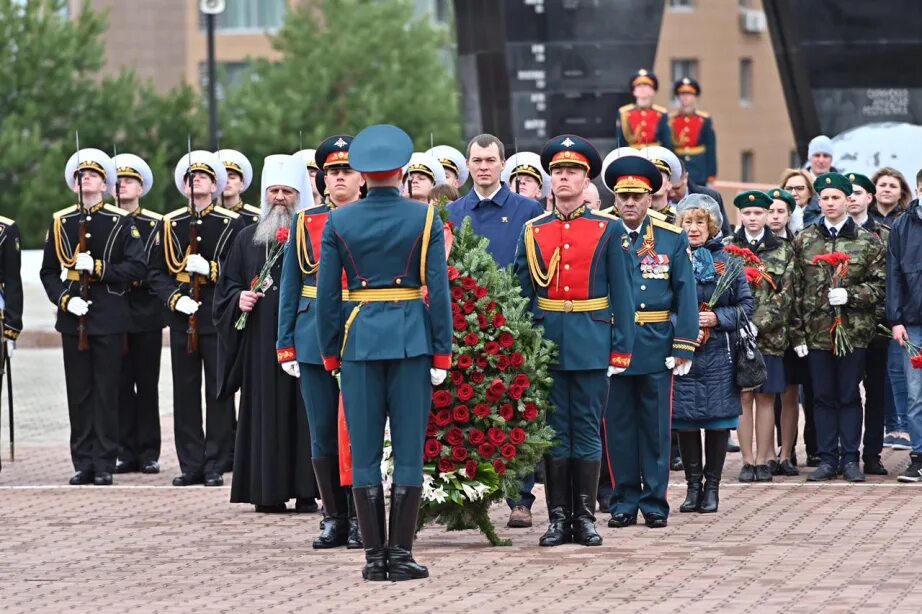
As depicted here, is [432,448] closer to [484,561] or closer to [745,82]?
[484,561]

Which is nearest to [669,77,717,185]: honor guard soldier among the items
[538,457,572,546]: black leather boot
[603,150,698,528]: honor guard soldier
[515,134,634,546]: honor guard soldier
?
[603,150,698,528]: honor guard soldier

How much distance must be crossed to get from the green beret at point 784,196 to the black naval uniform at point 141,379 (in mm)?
4352

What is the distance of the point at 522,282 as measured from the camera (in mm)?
11758

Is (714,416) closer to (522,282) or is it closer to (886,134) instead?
(522,282)

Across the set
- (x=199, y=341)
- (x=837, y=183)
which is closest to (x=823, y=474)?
(x=837, y=183)

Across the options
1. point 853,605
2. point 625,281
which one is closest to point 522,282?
point 625,281

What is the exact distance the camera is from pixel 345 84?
56906mm

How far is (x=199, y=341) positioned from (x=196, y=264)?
0.56 metres

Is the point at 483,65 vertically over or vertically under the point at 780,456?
over

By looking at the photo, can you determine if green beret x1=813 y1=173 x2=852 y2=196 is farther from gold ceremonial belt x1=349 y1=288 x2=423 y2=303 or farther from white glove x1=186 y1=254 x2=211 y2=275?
gold ceremonial belt x1=349 y1=288 x2=423 y2=303

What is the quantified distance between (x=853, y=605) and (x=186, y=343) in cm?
703

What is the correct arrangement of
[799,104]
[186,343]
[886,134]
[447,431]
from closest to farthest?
[447,431] → [186,343] → [886,134] → [799,104]

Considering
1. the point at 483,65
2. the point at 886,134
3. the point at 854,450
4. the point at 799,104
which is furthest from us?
the point at 483,65

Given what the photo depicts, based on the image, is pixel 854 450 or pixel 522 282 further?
pixel 854 450
